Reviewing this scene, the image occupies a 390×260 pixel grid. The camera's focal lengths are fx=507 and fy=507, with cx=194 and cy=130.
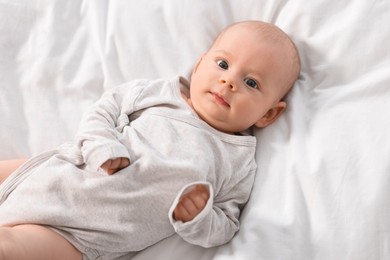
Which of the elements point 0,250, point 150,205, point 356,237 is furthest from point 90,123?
point 356,237

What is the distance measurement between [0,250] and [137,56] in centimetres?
66

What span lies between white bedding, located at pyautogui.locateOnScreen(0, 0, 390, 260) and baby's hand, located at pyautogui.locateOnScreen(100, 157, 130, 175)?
0.19 meters

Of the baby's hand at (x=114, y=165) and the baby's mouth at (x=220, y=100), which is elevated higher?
the baby's mouth at (x=220, y=100)

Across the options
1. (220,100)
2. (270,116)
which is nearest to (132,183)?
(220,100)

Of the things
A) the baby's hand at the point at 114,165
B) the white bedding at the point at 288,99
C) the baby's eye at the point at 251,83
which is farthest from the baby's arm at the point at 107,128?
the baby's eye at the point at 251,83

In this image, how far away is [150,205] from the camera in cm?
110

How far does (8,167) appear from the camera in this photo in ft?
3.99

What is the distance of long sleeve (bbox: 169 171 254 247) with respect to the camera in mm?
988

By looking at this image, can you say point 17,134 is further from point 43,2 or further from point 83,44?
point 43,2

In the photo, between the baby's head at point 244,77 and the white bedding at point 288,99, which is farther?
the baby's head at point 244,77

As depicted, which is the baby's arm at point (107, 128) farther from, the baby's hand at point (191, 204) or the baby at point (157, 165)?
the baby's hand at point (191, 204)

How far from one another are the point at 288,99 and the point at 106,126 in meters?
0.45

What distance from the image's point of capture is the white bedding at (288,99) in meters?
1.06

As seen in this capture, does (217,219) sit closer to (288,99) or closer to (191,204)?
(191,204)
